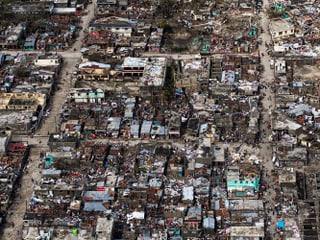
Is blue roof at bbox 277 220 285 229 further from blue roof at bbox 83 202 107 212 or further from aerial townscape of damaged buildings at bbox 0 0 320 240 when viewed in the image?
blue roof at bbox 83 202 107 212

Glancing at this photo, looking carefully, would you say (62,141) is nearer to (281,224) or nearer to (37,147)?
(37,147)

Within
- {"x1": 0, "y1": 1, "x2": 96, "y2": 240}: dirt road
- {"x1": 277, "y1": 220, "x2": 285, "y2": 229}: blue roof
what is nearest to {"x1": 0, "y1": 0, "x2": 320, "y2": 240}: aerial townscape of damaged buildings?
{"x1": 277, "y1": 220, "x2": 285, "y2": 229}: blue roof

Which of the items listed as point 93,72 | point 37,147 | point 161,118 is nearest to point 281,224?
point 161,118

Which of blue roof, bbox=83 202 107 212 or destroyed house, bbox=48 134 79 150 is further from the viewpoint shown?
destroyed house, bbox=48 134 79 150

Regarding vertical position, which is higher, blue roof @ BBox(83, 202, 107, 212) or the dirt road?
blue roof @ BBox(83, 202, 107, 212)

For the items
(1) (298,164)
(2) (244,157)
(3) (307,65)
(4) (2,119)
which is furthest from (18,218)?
(3) (307,65)

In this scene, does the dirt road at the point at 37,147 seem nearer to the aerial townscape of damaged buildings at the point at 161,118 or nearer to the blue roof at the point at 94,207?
the aerial townscape of damaged buildings at the point at 161,118

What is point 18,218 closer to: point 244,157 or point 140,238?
point 140,238

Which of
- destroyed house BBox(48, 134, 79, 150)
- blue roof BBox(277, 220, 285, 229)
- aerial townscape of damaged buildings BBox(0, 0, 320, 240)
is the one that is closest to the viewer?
blue roof BBox(277, 220, 285, 229)

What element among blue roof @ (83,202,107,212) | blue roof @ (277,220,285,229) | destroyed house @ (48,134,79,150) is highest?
blue roof @ (277,220,285,229)
